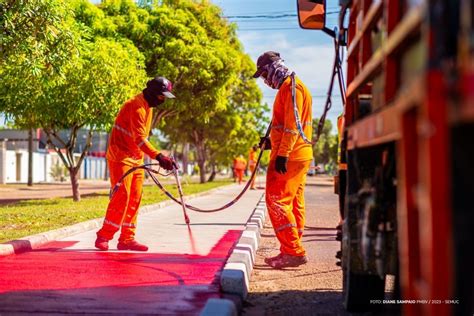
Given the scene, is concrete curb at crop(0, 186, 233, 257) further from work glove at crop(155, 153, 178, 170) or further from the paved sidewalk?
work glove at crop(155, 153, 178, 170)

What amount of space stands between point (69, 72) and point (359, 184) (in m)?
11.2

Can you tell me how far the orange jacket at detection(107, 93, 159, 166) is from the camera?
7.34 metres

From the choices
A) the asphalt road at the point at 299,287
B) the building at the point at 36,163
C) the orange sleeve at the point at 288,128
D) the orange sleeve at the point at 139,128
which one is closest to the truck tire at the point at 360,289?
the asphalt road at the point at 299,287

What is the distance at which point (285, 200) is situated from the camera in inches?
259

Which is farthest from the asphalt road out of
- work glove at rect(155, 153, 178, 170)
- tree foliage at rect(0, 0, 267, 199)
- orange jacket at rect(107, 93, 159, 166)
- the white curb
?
tree foliage at rect(0, 0, 267, 199)

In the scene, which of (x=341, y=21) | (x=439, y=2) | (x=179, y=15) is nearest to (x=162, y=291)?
(x=341, y=21)

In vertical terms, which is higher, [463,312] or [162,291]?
[463,312]

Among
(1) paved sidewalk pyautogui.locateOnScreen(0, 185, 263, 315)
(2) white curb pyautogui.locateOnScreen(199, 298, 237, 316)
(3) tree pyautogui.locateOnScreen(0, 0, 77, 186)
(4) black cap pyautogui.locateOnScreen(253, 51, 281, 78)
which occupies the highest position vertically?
(3) tree pyautogui.locateOnScreen(0, 0, 77, 186)

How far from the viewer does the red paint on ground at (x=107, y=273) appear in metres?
5.22

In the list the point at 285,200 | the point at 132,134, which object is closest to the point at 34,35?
the point at 132,134

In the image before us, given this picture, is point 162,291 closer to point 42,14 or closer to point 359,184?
point 359,184

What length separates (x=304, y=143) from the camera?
6.76 meters

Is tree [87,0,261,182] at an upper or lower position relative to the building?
upper

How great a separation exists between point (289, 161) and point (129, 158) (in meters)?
1.93
